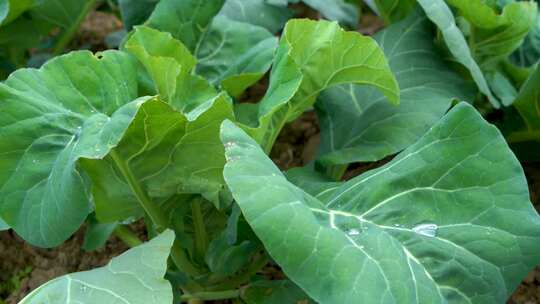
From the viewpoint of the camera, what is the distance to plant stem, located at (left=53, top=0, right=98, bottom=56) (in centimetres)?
222

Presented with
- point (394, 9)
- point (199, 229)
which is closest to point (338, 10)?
point (394, 9)

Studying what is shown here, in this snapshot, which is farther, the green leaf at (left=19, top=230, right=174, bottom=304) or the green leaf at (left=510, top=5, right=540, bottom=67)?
the green leaf at (left=510, top=5, right=540, bottom=67)

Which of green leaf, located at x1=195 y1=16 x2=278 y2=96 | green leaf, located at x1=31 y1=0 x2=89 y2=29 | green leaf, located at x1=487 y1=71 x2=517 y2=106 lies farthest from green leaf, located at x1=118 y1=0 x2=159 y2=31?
green leaf, located at x1=487 y1=71 x2=517 y2=106

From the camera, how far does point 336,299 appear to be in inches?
45.8

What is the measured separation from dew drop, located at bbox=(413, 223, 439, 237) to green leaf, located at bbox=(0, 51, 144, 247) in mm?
475

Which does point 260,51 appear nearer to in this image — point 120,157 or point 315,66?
A: point 315,66

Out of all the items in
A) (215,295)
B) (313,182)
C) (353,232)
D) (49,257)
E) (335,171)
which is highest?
(353,232)

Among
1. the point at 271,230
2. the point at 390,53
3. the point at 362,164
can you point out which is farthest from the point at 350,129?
the point at 271,230

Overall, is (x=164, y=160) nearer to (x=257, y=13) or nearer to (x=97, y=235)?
(x=97, y=235)

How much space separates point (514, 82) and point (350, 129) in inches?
19.5

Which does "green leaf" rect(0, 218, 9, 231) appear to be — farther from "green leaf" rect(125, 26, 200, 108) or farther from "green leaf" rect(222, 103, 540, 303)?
"green leaf" rect(222, 103, 540, 303)

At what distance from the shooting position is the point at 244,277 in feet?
5.53

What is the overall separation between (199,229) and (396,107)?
1.56 feet

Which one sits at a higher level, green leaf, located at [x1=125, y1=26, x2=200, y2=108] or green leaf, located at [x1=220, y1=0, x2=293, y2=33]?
green leaf, located at [x1=125, y1=26, x2=200, y2=108]
